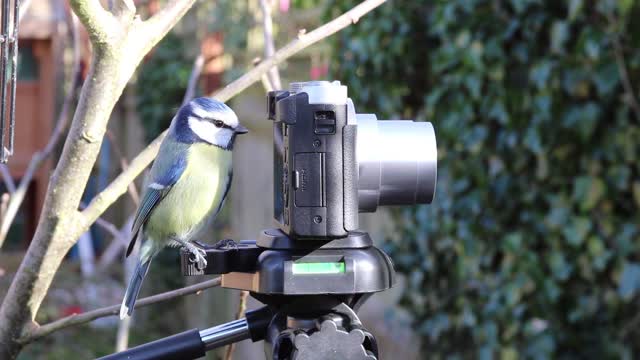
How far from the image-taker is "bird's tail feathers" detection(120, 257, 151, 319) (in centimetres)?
141

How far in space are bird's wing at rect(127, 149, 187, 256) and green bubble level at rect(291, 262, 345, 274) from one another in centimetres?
47

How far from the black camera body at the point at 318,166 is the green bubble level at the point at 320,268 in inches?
1.4

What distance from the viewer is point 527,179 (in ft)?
9.89

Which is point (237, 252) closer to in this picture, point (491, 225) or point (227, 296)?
point (491, 225)

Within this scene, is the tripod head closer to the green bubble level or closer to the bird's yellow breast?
the green bubble level

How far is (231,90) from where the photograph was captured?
59.9 inches

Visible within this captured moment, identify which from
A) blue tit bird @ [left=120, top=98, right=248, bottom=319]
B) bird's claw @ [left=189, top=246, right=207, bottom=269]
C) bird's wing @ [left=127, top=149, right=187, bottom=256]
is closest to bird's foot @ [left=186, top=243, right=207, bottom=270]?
bird's claw @ [left=189, top=246, right=207, bottom=269]

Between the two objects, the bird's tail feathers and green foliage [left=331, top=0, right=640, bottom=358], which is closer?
the bird's tail feathers

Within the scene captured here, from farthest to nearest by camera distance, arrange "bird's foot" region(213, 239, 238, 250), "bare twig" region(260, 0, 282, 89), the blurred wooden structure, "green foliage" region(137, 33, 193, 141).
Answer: the blurred wooden structure < "green foliage" region(137, 33, 193, 141) < "bare twig" region(260, 0, 282, 89) < "bird's foot" region(213, 239, 238, 250)

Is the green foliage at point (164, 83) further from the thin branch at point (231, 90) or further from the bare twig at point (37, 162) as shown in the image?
the thin branch at point (231, 90)

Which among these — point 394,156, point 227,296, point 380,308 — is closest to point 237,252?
point 394,156

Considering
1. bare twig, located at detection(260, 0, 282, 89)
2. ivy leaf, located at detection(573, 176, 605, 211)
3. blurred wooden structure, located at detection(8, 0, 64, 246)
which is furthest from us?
blurred wooden structure, located at detection(8, 0, 64, 246)

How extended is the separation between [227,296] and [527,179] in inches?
112

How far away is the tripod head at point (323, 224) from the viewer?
121cm
